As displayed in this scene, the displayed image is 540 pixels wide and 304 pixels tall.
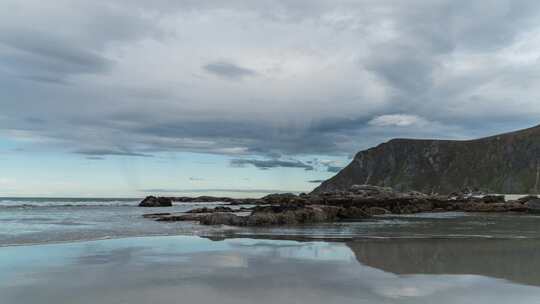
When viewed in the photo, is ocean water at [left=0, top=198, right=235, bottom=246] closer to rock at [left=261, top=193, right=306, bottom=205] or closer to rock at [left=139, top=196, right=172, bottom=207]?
rock at [left=261, top=193, right=306, bottom=205]

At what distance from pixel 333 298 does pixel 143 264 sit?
6368 mm

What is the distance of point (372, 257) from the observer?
14445 millimetres

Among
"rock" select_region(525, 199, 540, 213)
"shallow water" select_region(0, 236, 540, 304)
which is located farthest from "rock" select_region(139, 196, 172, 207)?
"shallow water" select_region(0, 236, 540, 304)

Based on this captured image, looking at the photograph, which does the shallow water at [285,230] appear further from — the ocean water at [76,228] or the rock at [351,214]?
the rock at [351,214]

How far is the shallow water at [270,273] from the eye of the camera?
9219 millimetres

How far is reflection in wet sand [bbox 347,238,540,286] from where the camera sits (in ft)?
39.3

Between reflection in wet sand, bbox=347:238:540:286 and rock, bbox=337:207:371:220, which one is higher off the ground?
rock, bbox=337:207:371:220

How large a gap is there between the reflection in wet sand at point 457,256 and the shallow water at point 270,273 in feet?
0.09

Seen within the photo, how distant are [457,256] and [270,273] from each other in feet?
21.8

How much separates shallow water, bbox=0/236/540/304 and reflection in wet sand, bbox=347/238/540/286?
0.03 m

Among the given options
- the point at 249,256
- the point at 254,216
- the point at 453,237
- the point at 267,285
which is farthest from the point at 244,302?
the point at 254,216

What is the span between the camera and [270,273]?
1170 centimetres

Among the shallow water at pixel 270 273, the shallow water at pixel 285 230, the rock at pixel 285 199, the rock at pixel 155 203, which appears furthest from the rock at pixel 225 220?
the rock at pixel 155 203

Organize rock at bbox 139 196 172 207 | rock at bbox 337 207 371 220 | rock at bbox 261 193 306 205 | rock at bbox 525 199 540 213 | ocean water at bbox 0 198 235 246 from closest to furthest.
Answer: ocean water at bbox 0 198 235 246 → rock at bbox 337 207 371 220 → rock at bbox 525 199 540 213 → rock at bbox 261 193 306 205 → rock at bbox 139 196 172 207
